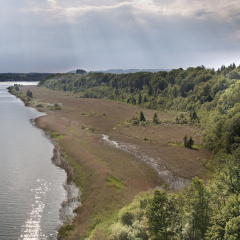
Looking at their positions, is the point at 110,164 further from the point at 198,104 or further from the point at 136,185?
the point at 198,104

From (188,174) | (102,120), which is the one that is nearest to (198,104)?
(102,120)

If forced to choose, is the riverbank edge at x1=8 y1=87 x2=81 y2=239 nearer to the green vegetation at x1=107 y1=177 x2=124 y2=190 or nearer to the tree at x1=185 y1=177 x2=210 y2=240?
the green vegetation at x1=107 y1=177 x2=124 y2=190

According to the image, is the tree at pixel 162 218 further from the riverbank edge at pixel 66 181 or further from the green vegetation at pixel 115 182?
the green vegetation at pixel 115 182

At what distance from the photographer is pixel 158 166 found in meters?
58.6

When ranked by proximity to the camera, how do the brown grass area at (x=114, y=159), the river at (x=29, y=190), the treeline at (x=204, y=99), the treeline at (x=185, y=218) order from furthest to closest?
the treeline at (x=204, y=99), the brown grass area at (x=114, y=159), the river at (x=29, y=190), the treeline at (x=185, y=218)

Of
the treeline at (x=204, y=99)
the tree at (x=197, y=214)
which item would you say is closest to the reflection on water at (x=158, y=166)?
the treeline at (x=204, y=99)

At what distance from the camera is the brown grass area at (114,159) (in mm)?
41125

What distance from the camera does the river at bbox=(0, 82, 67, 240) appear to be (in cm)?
3469

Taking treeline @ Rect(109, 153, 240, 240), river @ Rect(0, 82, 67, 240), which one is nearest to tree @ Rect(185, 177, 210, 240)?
treeline @ Rect(109, 153, 240, 240)

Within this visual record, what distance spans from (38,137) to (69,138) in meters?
11.2

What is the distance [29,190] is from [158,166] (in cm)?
2857

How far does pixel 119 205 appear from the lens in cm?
4028

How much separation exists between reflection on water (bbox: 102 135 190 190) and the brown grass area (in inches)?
52.9

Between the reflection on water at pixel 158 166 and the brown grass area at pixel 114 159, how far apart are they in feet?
4.40
